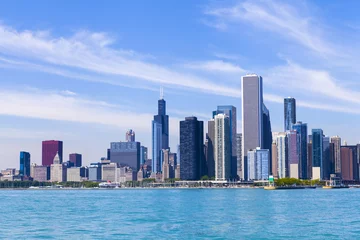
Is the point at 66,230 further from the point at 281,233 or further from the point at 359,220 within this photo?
the point at 359,220

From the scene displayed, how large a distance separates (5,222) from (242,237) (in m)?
35.4

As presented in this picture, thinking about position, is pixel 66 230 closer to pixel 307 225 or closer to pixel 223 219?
pixel 223 219

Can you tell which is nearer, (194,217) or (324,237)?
→ (324,237)

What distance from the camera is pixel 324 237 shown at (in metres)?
57.9

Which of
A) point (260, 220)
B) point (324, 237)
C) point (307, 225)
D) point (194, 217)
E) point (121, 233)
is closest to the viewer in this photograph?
point (324, 237)

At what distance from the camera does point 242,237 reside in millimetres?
58062

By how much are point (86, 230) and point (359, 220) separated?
35.1 metres

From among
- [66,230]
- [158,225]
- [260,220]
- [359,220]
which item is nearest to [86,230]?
[66,230]

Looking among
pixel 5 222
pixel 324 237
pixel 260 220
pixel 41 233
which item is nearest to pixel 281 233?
pixel 324 237

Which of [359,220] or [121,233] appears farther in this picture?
[359,220]

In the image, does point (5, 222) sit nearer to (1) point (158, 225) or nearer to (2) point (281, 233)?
(1) point (158, 225)

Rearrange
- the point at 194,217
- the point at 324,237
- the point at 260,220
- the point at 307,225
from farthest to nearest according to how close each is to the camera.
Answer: the point at 194,217 → the point at 260,220 → the point at 307,225 → the point at 324,237

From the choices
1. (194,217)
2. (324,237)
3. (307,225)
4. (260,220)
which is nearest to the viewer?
(324,237)

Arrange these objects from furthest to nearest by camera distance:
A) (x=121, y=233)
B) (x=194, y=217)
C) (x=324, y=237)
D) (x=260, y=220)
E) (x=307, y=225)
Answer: (x=194, y=217) < (x=260, y=220) < (x=307, y=225) < (x=121, y=233) < (x=324, y=237)
